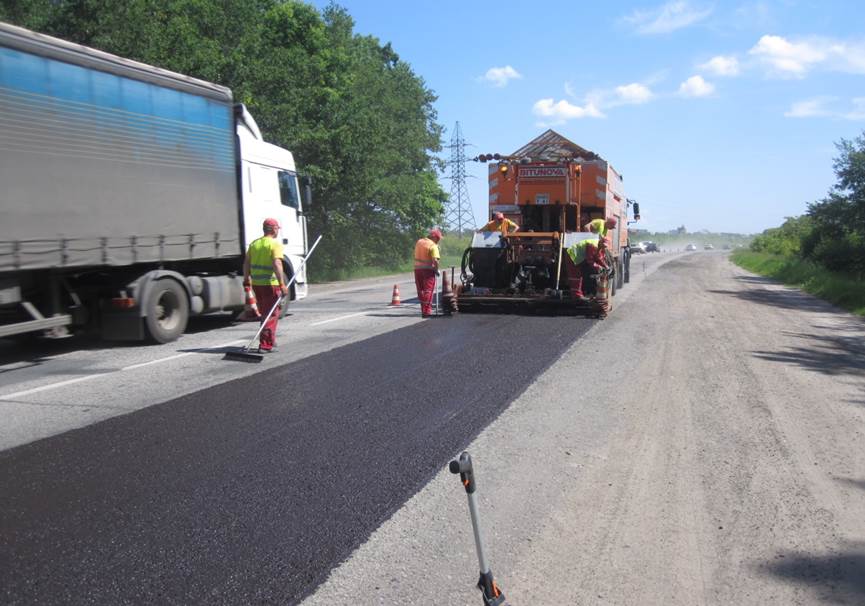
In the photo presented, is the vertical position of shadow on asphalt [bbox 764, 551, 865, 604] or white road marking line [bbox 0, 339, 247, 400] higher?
white road marking line [bbox 0, 339, 247, 400]

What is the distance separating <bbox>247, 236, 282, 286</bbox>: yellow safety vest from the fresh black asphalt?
5.74ft

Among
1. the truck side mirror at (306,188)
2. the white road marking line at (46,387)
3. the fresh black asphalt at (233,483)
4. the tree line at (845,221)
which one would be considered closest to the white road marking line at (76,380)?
the white road marking line at (46,387)

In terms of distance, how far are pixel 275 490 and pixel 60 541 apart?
4.02 ft

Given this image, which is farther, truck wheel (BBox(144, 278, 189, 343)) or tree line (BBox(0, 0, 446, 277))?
tree line (BBox(0, 0, 446, 277))

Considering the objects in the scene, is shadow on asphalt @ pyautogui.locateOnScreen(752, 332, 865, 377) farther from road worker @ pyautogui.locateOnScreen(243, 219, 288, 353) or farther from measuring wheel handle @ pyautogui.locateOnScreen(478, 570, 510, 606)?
measuring wheel handle @ pyautogui.locateOnScreen(478, 570, 510, 606)

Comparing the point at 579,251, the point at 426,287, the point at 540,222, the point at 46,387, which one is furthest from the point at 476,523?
the point at 540,222

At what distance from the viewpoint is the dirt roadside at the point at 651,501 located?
348cm

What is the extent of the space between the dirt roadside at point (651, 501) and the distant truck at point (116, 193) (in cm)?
571

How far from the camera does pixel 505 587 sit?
343 cm

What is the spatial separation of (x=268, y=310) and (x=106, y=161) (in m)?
2.77

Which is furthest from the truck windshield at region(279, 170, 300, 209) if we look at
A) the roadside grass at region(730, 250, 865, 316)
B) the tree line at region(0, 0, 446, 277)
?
the roadside grass at region(730, 250, 865, 316)

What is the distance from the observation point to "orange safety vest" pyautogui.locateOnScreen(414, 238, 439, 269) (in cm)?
1370

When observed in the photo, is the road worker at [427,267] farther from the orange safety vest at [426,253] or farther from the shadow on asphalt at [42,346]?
the shadow on asphalt at [42,346]

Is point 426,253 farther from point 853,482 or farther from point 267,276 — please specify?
point 853,482
